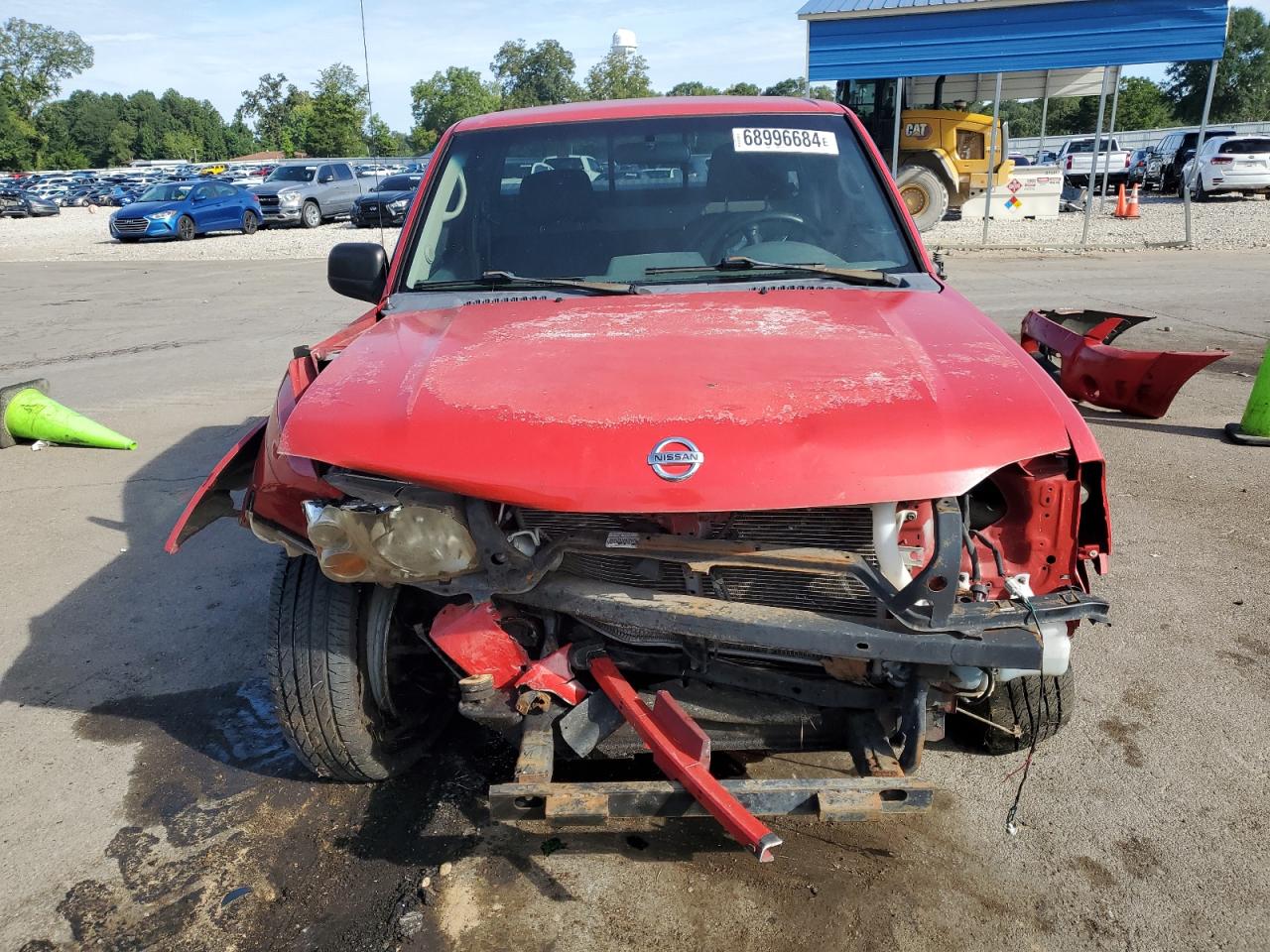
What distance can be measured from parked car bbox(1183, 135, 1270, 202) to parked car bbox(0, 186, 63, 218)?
4053 centimetres

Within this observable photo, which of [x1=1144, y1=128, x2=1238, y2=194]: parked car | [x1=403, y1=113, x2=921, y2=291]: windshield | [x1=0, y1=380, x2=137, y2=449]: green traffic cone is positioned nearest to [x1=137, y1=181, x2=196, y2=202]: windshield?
[x1=0, y1=380, x2=137, y2=449]: green traffic cone

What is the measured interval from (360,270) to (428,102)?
64.7m

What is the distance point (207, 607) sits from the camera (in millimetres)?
4418

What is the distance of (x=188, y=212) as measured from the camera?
80.6 ft

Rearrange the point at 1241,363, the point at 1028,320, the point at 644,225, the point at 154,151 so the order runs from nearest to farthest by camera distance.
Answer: the point at 644,225, the point at 1028,320, the point at 1241,363, the point at 154,151

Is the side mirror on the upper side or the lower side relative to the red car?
upper

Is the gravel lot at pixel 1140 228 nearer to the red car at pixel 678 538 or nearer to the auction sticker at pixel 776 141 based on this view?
the auction sticker at pixel 776 141

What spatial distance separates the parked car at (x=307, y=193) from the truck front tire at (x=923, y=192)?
14.8 metres

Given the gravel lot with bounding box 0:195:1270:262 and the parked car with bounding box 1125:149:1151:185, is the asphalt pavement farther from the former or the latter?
the parked car with bounding box 1125:149:1151:185

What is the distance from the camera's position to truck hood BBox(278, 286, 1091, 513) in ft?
7.00

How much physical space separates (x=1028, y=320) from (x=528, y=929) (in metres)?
5.91

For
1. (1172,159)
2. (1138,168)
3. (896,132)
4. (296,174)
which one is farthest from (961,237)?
(296,174)

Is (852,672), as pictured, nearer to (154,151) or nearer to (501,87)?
(501,87)

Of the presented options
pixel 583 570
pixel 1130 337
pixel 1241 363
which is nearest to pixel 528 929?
pixel 583 570
